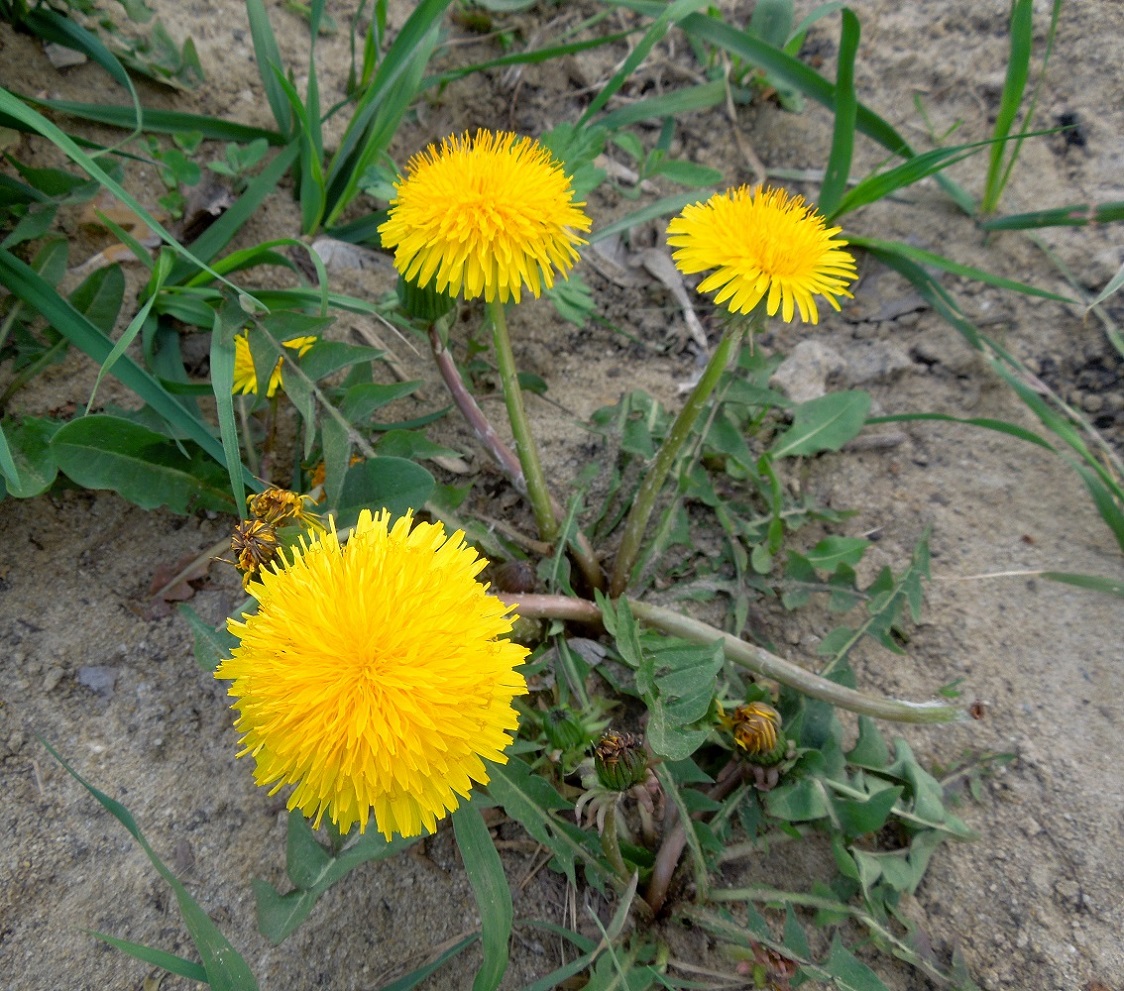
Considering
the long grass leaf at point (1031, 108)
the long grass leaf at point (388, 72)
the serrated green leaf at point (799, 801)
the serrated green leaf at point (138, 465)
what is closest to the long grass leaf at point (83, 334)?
the serrated green leaf at point (138, 465)

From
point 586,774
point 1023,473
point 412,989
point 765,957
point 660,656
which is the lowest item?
point 412,989

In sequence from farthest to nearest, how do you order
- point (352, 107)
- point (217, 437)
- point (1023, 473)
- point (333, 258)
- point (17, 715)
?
point (352, 107)
point (333, 258)
point (1023, 473)
point (217, 437)
point (17, 715)

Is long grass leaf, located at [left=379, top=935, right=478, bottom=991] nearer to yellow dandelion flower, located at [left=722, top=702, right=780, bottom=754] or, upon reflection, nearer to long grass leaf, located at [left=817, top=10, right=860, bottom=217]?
yellow dandelion flower, located at [left=722, top=702, right=780, bottom=754]

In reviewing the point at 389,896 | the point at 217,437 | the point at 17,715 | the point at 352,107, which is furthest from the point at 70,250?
the point at 389,896

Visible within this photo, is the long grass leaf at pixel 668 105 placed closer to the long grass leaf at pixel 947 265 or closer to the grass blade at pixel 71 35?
the long grass leaf at pixel 947 265

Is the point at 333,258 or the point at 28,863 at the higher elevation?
the point at 333,258

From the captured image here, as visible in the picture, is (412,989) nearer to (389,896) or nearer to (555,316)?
(389,896)
